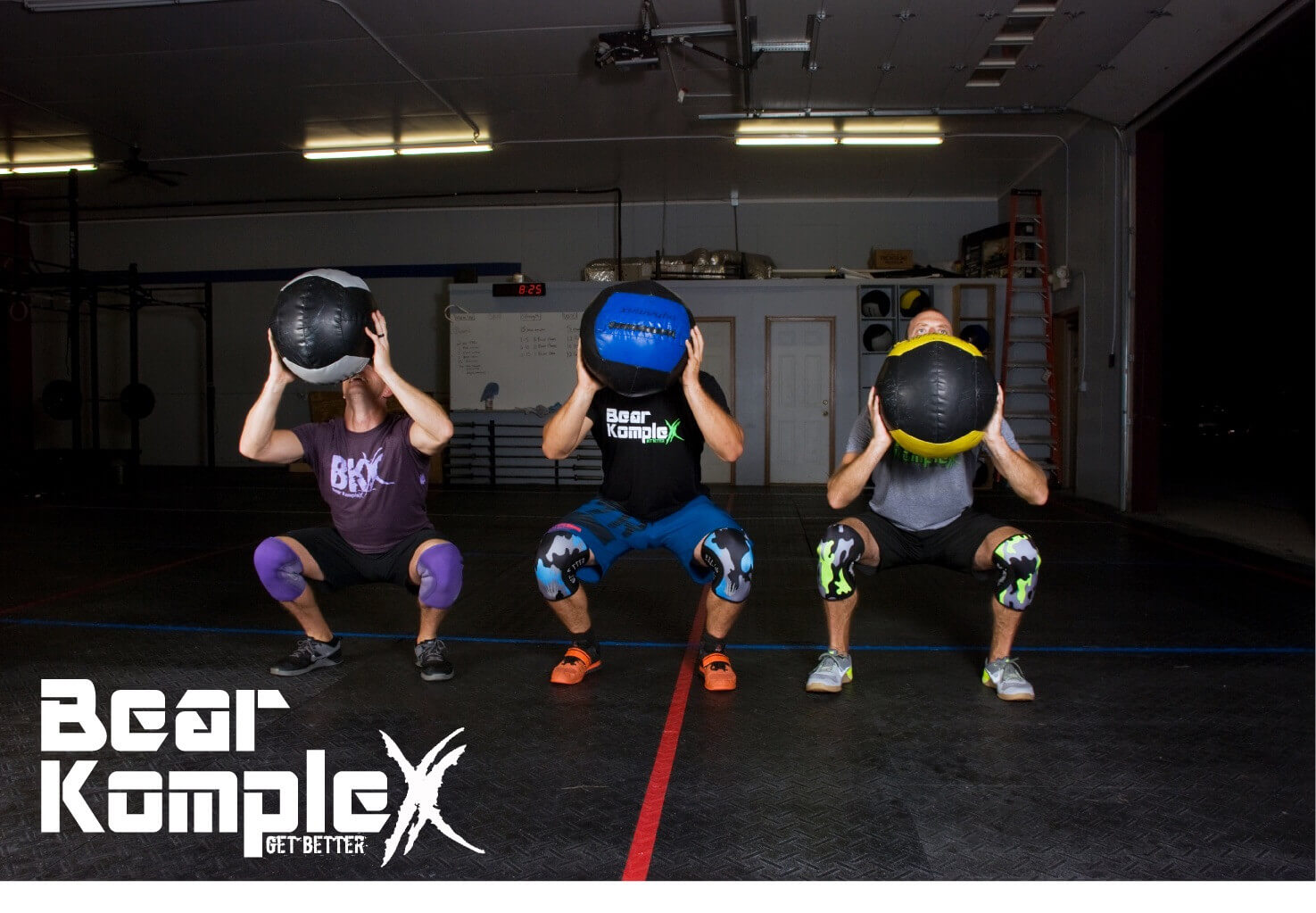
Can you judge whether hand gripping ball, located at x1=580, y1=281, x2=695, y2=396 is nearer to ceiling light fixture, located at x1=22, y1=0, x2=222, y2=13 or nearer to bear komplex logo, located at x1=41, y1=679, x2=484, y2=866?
bear komplex logo, located at x1=41, y1=679, x2=484, y2=866

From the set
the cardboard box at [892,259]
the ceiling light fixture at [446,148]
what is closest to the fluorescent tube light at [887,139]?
the cardboard box at [892,259]

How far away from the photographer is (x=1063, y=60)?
20.6 feet

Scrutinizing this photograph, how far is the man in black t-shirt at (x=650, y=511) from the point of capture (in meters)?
2.47

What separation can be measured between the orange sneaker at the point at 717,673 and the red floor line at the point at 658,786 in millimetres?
69

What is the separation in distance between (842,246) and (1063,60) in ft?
13.8

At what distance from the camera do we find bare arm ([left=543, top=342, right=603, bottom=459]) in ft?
7.96

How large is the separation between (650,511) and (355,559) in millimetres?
890

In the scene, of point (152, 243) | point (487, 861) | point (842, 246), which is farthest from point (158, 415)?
point (487, 861)

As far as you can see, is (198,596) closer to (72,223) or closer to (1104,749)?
(1104,749)

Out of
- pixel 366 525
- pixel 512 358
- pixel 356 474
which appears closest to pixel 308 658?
pixel 366 525

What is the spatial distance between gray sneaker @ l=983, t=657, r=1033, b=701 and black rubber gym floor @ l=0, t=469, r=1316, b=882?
0.05m

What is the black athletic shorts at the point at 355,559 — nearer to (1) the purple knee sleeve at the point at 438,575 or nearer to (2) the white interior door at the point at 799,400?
(1) the purple knee sleeve at the point at 438,575

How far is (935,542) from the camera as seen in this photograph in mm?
2559

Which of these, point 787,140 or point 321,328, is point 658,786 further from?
point 787,140
